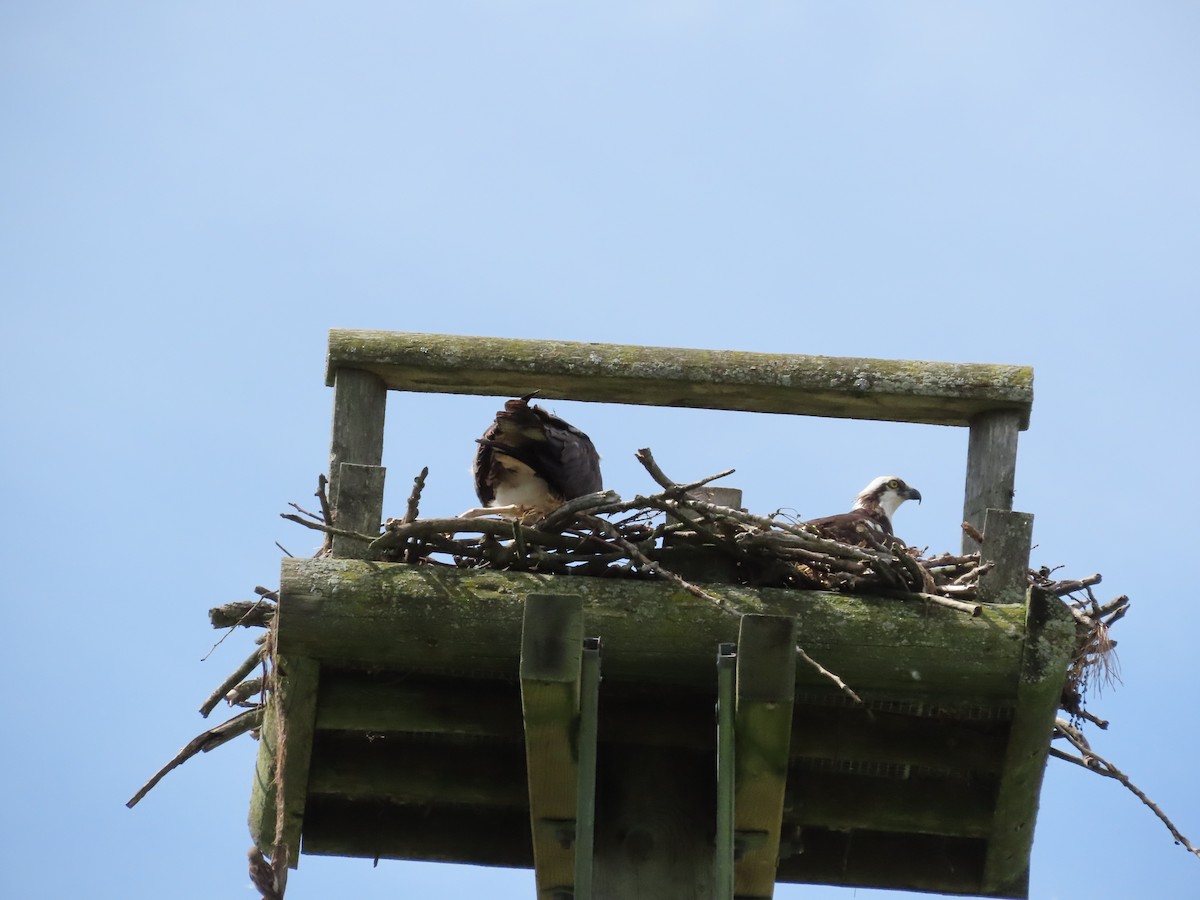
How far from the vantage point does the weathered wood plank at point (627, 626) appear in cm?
530

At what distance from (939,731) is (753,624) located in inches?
46.5

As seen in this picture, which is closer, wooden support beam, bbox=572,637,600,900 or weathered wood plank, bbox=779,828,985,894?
wooden support beam, bbox=572,637,600,900

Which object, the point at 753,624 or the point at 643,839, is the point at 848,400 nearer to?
the point at 753,624

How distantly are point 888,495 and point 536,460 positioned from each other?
297cm

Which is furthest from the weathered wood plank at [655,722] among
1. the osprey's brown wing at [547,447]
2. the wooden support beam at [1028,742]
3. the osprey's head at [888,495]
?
the osprey's head at [888,495]

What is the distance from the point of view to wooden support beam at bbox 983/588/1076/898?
210 inches

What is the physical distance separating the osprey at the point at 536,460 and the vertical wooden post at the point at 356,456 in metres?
1.13

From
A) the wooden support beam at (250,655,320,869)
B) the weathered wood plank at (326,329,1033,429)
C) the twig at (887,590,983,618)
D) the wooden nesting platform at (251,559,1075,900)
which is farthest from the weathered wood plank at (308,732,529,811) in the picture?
the twig at (887,590,983,618)

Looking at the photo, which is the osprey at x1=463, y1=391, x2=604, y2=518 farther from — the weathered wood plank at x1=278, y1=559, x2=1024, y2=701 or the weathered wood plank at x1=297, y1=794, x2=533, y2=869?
the weathered wood plank at x1=278, y1=559, x2=1024, y2=701

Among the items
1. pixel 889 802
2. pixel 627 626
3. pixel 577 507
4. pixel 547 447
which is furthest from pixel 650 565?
pixel 547 447

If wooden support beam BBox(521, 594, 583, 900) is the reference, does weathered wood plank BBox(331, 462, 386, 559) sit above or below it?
above

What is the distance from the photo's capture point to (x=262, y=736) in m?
5.91

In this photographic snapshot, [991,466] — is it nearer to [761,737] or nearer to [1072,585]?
[1072,585]

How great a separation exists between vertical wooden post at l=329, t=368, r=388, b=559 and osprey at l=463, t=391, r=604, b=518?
3.70 feet
